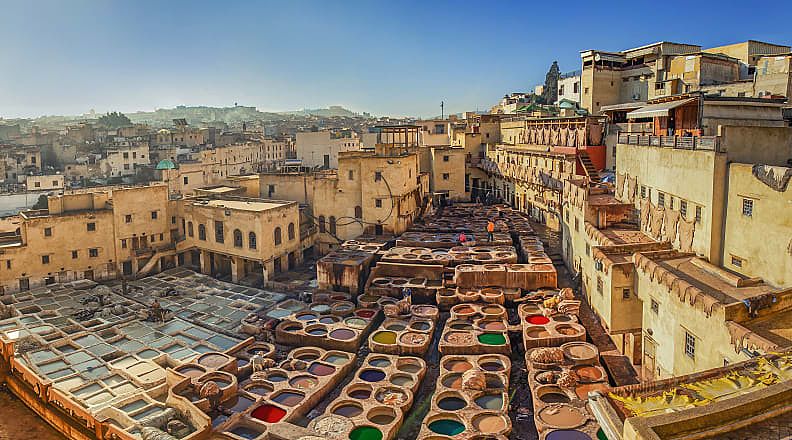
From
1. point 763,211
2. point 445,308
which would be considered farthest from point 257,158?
point 763,211

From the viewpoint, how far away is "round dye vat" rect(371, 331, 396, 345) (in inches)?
985

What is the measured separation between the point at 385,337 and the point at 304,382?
15.5ft

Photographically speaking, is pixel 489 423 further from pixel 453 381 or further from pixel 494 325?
pixel 494 325

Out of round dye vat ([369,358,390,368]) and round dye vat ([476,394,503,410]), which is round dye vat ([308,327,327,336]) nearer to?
round dye vat ([369,358,390,368])

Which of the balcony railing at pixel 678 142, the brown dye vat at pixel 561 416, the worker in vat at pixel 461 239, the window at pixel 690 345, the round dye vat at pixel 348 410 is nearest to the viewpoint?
the window at pixel 690 345

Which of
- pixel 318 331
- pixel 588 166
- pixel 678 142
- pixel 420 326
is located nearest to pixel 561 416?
pixel 420 326

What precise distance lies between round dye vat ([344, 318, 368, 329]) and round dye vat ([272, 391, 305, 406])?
5842 mm

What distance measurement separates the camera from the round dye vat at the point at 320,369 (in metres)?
22.8

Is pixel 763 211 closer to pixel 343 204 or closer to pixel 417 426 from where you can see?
pixel 417 426

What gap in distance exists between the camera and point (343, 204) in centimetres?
4069

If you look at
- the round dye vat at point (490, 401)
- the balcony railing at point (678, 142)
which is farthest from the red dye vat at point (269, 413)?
the balcony railing at point (678, 142)

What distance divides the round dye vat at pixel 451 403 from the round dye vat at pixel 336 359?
518 centimetres

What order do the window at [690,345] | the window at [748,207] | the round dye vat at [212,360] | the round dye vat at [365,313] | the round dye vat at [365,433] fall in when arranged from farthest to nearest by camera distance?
the round dye vat at [365,313]
the round dye vat at [212,360]
the round dye vat at [365,433]
the window at [748,207]
the window at [690,345]

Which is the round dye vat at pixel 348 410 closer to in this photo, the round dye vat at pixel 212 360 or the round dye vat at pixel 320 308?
the round dye vat at pixel 212 360
